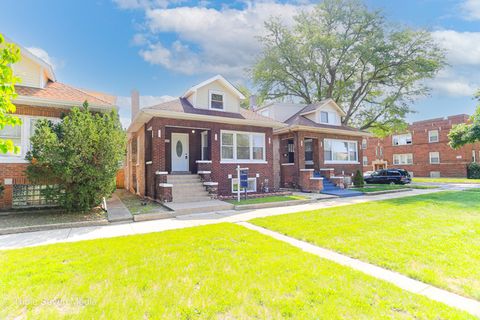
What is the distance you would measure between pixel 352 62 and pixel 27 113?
24.3 m

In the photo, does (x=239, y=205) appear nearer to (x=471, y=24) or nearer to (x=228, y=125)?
(x=228, y=125)

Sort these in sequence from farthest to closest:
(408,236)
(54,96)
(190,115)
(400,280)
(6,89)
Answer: (190,115) < (54,96) < (408,236) < (400,280) < (6,89)

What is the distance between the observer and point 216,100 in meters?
13.7

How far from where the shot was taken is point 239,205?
33.8ft

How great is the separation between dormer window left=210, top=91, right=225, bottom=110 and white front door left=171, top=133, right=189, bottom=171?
231 cm

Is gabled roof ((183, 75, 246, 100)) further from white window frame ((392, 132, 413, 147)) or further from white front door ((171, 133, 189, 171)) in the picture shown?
white window frame ((392, 132, 413, 147))

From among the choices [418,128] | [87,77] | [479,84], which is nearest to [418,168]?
[418,128]

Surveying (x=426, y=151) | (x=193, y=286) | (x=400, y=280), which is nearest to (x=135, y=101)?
(x=193, y=286)

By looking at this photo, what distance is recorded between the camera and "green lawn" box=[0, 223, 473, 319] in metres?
2.78

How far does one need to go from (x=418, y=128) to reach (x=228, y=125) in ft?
106

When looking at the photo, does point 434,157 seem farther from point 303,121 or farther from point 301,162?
point 301,162

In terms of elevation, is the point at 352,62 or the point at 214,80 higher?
the point at 352,62

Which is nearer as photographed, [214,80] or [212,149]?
[212,149]

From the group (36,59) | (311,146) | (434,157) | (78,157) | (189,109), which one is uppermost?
(36,59)
